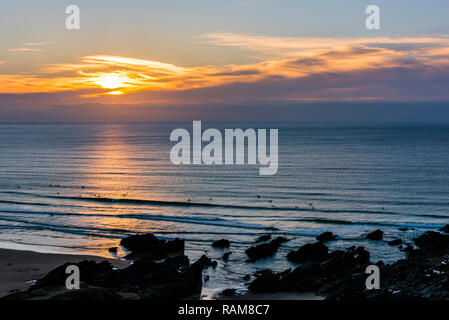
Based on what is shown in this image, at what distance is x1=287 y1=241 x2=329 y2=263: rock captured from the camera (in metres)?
34.4

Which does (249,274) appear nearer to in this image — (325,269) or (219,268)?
(219,268)

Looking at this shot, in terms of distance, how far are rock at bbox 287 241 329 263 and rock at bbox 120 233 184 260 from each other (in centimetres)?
927

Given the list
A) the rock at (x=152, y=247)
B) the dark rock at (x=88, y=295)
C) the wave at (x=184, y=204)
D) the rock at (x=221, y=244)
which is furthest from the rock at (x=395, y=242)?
the dark rock at (x=88, y=295)

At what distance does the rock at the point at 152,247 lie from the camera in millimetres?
36969

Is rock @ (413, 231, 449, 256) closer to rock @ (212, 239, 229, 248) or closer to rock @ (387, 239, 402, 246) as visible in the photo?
rock @ (387, 239, 402, 246)

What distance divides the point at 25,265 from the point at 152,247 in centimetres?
976

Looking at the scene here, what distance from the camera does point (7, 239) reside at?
43156 mm

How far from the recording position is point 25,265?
3459 cm

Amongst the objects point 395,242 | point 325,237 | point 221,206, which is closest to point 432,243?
point 395,242

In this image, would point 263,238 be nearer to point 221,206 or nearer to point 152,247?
point 152,247

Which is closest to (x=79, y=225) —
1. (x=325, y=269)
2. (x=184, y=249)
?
(x=184, y=249)

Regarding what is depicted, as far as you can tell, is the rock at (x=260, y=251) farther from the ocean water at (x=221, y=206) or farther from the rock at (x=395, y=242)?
the rock at (x=395, y=242)

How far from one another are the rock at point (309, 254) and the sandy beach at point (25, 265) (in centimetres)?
1287

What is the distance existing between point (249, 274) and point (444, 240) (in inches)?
667
